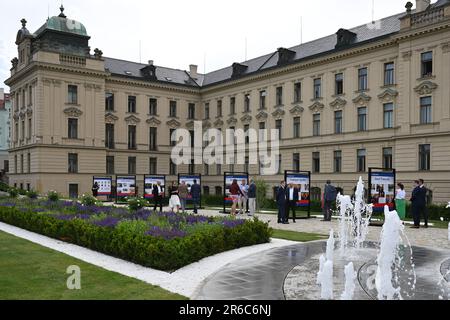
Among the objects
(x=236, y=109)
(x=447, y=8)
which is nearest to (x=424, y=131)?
(x=447, y=8)

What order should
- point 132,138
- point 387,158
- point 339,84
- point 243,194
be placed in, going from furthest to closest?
point 132,138
point 339,84
point 387,158
point 243,194

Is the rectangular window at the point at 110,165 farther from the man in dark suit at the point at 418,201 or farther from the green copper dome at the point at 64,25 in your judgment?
the man in dark suit at the point at 418,201

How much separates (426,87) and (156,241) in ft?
103

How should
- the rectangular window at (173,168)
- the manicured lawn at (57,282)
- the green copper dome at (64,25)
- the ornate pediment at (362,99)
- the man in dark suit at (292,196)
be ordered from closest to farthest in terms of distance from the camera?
the manicured lawn at (57,282)
the man in dark suit at (292,196)
the ornate pediment at (362,99)
the green copper dome at (64,25)
the rectangular window at (173,168)

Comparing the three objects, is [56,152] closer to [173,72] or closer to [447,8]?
[173,72]

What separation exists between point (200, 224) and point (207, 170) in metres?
45.6

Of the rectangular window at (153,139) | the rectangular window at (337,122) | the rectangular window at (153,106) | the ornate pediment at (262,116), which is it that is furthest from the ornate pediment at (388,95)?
the rectangular window at (153,139)

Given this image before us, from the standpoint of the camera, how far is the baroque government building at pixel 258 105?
36406mm

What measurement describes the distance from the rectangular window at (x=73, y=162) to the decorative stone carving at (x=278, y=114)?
22.7m

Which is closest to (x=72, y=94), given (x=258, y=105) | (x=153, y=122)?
(x=153, y=122)

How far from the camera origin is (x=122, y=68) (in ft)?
187

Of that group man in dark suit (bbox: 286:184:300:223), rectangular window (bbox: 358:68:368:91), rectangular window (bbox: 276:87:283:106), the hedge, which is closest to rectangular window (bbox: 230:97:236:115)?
rectangular window (bbox: 276:87:283:106)

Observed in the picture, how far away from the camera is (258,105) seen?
52031 millimetres

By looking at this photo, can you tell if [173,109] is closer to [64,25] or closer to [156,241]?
[64,25]
